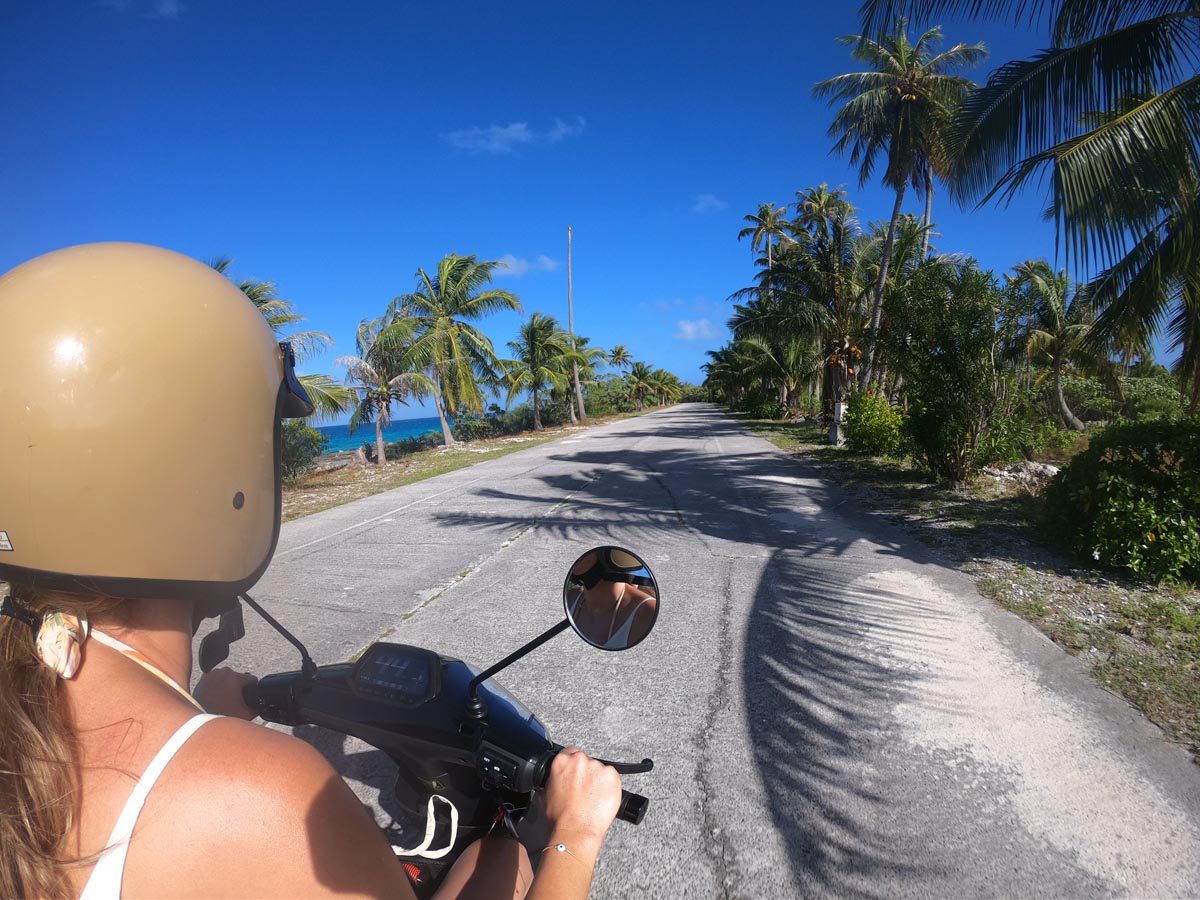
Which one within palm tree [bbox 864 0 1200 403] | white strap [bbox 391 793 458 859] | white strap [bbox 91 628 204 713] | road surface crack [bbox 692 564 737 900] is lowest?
road surface crack [bbox 692 564 737 900]

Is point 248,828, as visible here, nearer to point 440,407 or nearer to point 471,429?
point 440,407

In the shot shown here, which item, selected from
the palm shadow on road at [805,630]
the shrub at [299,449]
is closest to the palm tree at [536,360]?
the shrub at [299,449]

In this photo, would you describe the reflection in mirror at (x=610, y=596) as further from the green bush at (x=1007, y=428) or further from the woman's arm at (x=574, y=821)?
the green bush at (x=1007, y=428)

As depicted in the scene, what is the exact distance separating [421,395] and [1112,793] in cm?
2047

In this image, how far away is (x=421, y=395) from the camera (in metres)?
20.8

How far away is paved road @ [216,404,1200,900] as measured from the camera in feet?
7.05

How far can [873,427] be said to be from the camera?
13758 mm

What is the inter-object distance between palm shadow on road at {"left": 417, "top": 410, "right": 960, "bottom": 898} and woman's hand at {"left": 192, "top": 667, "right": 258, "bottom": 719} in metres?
1.80

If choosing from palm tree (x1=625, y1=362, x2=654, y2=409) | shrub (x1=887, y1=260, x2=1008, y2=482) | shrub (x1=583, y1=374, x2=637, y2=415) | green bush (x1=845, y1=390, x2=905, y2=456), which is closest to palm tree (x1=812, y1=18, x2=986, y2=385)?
green bush (x1=845, y1=390, x2=905, y2=456)

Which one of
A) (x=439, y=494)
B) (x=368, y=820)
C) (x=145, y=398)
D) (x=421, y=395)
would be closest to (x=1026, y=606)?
(x=368, y=820)

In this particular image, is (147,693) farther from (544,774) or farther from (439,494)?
(439,494)

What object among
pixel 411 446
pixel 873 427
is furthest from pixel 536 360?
pixel 873 427

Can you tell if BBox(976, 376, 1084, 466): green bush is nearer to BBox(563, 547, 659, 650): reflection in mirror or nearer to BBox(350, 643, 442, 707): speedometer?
BBox(563, 547, 659, 650): reflection in mirror

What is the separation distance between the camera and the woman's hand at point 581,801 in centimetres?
111
